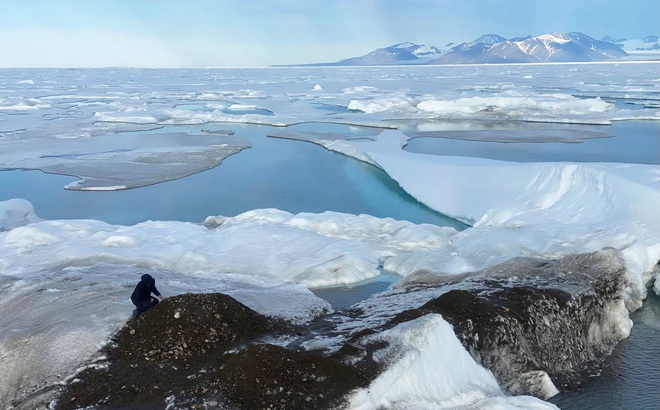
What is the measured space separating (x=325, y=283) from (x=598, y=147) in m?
21.3

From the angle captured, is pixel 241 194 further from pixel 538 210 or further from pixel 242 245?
pixel 538 210

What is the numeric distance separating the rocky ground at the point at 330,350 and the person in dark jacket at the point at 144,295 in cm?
19

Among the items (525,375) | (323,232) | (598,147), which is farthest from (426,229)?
(598,147)

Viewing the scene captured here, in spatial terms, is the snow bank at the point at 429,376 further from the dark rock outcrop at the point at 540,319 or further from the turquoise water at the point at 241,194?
the turquoise water at the point at 241,194

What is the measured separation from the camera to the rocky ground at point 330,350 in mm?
7863

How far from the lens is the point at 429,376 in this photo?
8.27 meters

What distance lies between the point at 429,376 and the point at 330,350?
5.45ft

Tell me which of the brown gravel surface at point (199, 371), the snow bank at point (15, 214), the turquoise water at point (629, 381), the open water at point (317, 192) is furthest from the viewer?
the snow bank at point (15, 214)

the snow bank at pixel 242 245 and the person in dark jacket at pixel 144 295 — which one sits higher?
the person in dark jacket at pixel 144 295

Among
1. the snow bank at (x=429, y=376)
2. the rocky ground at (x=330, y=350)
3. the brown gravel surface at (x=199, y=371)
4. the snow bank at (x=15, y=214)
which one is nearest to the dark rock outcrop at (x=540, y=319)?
the rocky ground at (x=330, y=350)

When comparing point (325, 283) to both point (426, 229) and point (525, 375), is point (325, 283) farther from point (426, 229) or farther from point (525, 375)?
point (525, 375)

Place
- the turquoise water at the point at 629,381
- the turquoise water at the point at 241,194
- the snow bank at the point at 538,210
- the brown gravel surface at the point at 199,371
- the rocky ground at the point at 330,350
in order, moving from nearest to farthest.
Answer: the brown gravel surface at the point at 199,371
the rocky ground at the point at 330,350
the turquoise water at the point at 629,381
the snow bank at the point at 538,210
the turquoise water at the point at 241,194

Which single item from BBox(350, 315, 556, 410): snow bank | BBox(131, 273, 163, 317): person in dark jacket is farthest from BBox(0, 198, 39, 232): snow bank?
BBox(350, 315, 556, 410): snow bank

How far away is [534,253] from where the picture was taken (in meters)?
14.1
